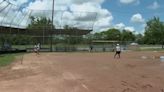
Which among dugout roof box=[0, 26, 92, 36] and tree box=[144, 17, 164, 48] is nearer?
dugout roof box=[0, 26, 92, 36]

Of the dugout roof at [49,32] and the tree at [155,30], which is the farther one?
the tree at [155,30]

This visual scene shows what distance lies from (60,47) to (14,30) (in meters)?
9.39

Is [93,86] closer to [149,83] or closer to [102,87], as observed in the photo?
[102,87]

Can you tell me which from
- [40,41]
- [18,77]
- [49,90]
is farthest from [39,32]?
[49,90]

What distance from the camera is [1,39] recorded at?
5488 centimetres

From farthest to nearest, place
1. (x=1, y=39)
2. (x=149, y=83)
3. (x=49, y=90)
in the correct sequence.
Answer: (x=1, y=39) → (x=149, y=83) → (x=49, y=90)

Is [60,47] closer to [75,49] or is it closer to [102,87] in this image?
[75,49]

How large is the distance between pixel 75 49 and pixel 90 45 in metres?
2.66

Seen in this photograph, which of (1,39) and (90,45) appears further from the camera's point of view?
(90,45)

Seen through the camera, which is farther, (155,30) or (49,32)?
(155,30)

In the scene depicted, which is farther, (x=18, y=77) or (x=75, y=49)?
(x=75, y=49)

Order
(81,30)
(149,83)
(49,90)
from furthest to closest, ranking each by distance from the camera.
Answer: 1. (81,30)
2. (149,83)
3. (49,90)

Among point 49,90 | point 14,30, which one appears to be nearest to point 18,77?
point 49,90

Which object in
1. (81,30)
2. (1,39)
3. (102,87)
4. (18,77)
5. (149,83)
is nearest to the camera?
(102,87)
